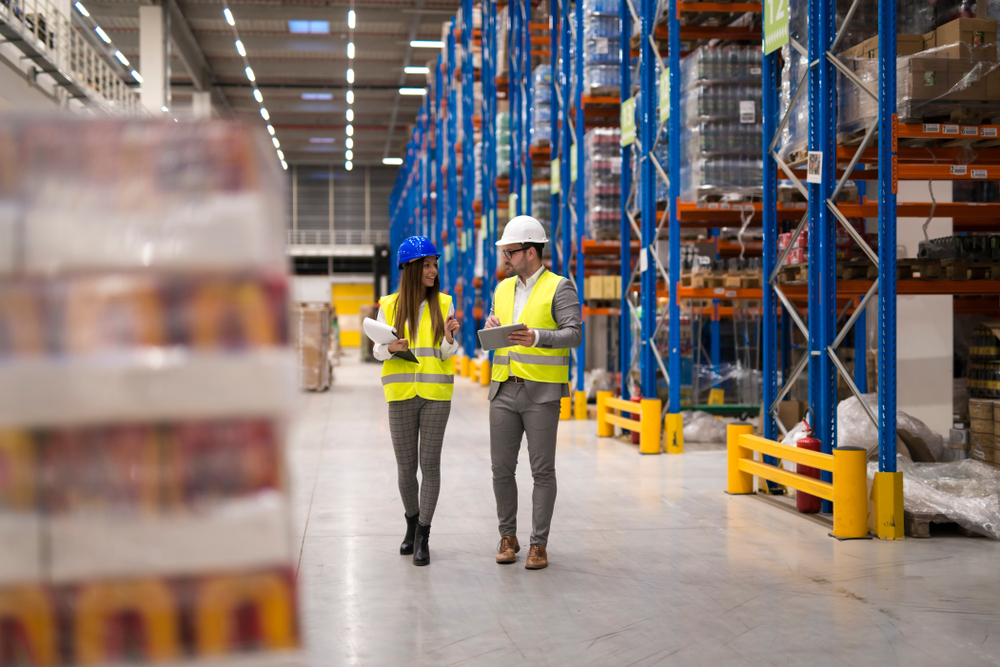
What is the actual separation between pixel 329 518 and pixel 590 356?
9908 millimetres

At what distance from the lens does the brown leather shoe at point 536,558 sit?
4430mm

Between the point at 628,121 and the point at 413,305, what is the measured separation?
5125mm

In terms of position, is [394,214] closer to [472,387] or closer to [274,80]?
[274,80]

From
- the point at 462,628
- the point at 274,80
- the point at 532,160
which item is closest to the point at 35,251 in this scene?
the point at 462,628

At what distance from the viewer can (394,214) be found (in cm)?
4156

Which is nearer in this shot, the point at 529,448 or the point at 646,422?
the point at 529,448

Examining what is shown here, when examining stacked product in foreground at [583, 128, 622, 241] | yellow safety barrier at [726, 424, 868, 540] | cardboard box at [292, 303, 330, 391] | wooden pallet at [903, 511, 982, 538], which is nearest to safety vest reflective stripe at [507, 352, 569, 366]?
yellow safety barrier at [726, 424, 868, 540]

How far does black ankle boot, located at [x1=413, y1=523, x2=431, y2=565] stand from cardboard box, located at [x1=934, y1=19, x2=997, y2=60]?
166 inches

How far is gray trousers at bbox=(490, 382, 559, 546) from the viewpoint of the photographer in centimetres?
446

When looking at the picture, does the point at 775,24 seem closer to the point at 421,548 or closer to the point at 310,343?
the point at 421,548

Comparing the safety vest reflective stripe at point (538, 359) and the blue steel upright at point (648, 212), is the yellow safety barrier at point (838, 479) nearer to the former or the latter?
the safety vest reflective stripe at point (538, 359)

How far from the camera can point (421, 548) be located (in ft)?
15.0

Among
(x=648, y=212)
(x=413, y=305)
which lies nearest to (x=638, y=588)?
(x=413, y=305)

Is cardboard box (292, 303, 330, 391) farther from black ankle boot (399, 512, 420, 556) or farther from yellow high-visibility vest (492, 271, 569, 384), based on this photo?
yellow high-visibility vest (492, 271, 569, 384)
